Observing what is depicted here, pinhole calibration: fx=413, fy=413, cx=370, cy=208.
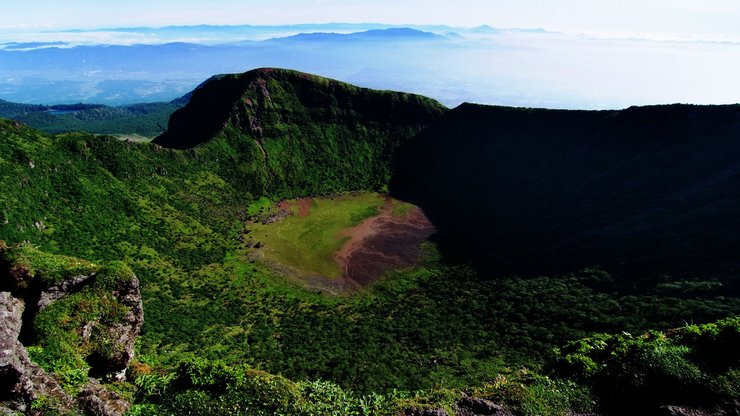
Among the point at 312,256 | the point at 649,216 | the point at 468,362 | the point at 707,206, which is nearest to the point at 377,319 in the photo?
the point at 468,362

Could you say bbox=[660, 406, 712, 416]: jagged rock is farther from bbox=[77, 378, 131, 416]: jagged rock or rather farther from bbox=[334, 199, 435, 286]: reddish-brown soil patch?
bbox=[334, 199, 435, 286]: reddish-brown soil patch

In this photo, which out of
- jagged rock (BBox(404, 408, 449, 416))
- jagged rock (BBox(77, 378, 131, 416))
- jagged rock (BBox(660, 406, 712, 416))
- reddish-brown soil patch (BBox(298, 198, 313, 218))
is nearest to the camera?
jagged rock (BBox(77, 378, 131, 416))

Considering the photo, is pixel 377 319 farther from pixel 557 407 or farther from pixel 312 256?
pixel 557 407

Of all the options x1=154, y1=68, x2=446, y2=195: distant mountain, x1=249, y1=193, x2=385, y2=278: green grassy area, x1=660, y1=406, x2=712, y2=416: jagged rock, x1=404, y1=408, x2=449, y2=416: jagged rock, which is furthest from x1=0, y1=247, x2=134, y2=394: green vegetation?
x1=154, y1=68, x2=446, y2=195: distant mountain

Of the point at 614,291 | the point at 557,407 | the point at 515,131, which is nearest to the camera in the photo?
the point at 557,407

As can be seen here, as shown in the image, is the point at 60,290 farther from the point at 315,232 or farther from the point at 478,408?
the point at 315,232
